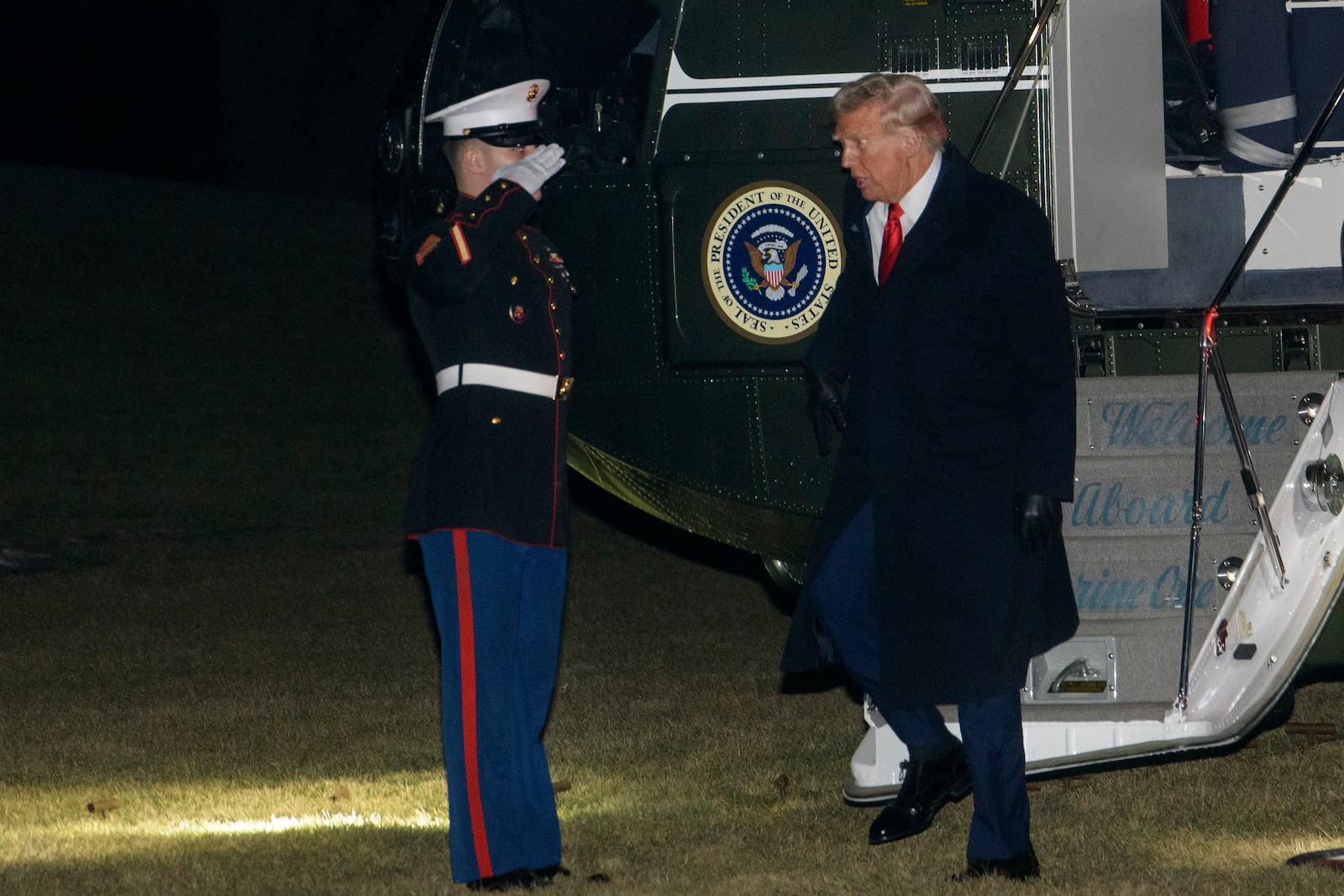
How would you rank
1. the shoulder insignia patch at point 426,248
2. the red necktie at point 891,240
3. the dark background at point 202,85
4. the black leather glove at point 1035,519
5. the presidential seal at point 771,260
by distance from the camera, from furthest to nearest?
the dark background at point 202,85
the presidential seal at point 771,260
the red necktie at point 891,240
the shoulder insignia patch at point 426,248
the black leather glove at point 1035,519

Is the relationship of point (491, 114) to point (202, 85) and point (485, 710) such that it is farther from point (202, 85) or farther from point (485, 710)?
point (202, 85)

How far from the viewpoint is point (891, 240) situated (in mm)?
3490

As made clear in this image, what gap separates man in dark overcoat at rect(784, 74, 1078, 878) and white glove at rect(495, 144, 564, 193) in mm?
582

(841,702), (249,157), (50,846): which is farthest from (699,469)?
(249,157)

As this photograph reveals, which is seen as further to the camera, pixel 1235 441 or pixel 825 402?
pixel 1235 441

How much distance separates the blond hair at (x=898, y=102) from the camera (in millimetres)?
3354

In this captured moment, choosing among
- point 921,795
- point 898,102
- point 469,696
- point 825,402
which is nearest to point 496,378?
point 469,696

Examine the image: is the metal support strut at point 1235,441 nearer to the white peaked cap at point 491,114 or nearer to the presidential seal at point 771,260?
the presidential seal at point 771,260

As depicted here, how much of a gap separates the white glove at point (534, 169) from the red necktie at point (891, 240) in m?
0.68

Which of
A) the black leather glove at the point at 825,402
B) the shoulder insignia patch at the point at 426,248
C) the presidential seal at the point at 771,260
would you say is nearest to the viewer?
the shoulder insignia patch at the point at 426,248

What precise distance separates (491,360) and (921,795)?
4.13ft

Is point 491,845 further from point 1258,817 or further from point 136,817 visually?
point 1258,817

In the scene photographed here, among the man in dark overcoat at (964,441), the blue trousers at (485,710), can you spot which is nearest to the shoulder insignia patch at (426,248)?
the blue trousers at (485,710)

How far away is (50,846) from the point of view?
3912 millimetres
